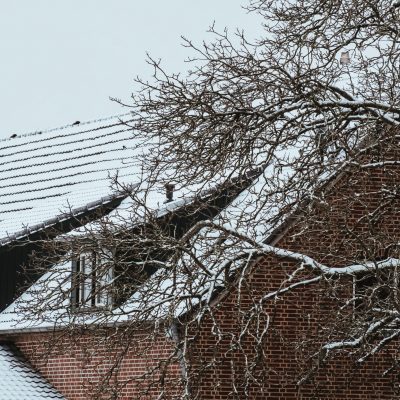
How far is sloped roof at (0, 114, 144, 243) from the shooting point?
25047 mm

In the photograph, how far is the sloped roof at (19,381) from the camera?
21719 millimetres

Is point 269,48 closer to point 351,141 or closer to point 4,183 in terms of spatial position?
point 351,141

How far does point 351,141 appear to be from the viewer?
19422 millimetres

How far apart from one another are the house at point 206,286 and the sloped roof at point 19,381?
3.3 inches

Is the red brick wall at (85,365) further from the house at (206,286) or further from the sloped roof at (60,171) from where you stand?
the sloped roof at (60,171)

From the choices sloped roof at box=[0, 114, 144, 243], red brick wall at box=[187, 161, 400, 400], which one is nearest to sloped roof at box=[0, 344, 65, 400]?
sloped roof at box=[0, 114, 144, 243]

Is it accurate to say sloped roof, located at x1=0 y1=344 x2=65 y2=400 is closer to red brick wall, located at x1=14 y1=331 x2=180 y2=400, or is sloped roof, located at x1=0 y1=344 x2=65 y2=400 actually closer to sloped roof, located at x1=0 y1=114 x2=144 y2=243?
red brick wall, located at x1=14 y1=331 x2=180 y2=400

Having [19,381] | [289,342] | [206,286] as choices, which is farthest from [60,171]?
[206,286]

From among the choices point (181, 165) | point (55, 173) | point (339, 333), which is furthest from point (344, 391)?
point (55, 173)

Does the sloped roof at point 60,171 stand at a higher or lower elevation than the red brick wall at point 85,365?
higher

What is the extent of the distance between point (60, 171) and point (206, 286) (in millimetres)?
10884

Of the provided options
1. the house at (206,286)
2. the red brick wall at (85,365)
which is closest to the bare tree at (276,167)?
Result: the house at (206,286)

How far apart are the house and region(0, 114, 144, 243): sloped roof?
1.9 inches

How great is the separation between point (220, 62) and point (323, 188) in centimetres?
211
